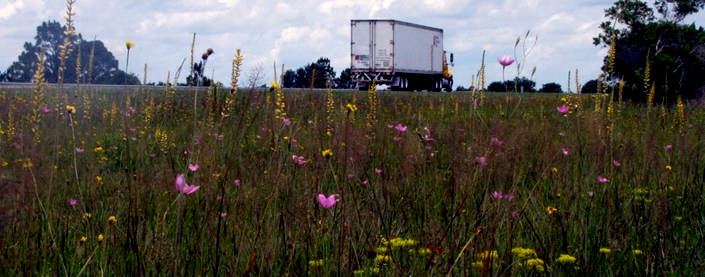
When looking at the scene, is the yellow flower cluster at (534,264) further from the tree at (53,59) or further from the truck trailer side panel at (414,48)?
the truck trailer side panel at (414,48)

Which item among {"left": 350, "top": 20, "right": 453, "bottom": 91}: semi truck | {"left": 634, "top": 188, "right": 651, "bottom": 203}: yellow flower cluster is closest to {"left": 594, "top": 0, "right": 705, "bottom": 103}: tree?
{"left": 350, "top": 20, "right": 453, "bottom": 91}: semi truck

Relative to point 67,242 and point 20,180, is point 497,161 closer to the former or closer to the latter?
point 67,242

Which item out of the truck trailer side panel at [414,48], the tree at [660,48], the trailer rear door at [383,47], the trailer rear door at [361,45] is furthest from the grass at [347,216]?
the truck trailer side panel at [414,48]

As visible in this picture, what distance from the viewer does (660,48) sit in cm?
2186

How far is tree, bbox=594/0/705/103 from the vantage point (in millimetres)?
16336

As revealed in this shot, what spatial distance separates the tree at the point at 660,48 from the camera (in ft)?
53.6

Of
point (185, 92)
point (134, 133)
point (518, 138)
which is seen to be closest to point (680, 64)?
point (185, 92)

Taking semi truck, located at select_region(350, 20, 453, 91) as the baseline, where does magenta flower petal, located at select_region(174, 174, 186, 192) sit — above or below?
below

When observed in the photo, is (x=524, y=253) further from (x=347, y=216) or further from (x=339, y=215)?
(x=339, y=215)

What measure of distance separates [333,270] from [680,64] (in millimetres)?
19221

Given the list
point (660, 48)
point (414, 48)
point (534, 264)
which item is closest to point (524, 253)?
point (534, 264)

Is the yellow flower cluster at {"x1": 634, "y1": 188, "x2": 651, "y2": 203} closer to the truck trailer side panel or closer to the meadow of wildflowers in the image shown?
the meadow of wildflowers

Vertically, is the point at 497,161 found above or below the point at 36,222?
above

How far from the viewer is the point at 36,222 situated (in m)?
2.81
